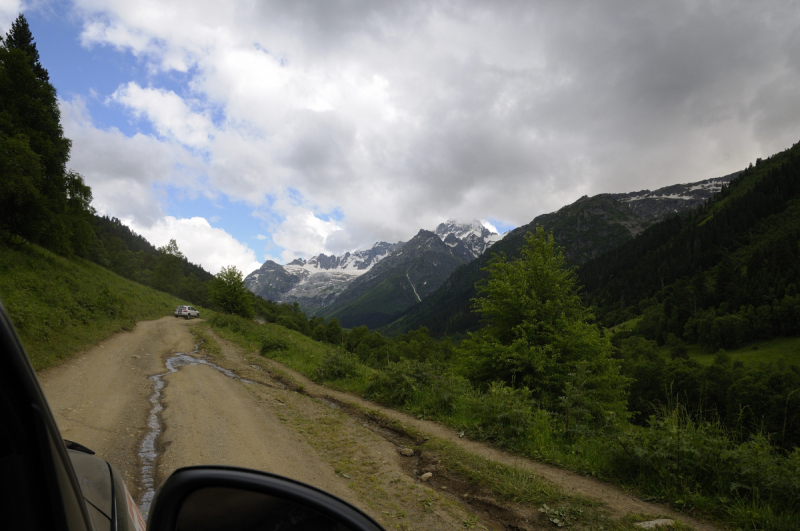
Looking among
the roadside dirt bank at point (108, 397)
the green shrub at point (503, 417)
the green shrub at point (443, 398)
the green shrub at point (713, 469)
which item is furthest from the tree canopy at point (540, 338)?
the roadside dirt bank at point (108, 397)

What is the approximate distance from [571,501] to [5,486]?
6951mm

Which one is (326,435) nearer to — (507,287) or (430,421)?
(430,421)

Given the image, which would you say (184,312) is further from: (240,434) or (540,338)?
(540,338)

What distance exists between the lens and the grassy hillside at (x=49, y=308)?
13.1 meters

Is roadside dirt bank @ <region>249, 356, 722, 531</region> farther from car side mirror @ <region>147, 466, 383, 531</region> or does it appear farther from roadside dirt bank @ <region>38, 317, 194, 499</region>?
roadside dirt bank @ <region>38, 317, 194, 499</region>

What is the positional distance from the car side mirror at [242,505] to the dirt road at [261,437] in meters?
4.17

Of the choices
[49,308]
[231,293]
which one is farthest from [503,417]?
[231,293]

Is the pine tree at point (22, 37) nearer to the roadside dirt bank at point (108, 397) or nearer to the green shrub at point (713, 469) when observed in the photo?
the roadside dirt bank at point (108, 397)

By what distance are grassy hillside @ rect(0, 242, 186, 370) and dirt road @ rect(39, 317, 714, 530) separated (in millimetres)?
1525

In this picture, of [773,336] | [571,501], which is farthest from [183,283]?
[773,336]

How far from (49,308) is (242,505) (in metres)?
20.8

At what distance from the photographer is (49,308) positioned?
645 inches

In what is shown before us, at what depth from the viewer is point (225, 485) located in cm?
190

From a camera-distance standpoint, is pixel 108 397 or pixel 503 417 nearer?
pixel 503 417
